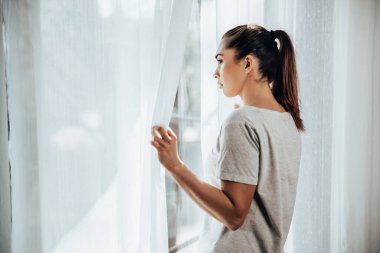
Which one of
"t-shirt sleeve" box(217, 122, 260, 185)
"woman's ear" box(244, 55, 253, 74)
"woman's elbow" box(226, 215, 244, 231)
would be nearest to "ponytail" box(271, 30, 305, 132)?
"woman's ear" box(244, 55, 253, 74)

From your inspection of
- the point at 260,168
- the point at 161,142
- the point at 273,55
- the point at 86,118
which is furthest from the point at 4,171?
the point at 273,55

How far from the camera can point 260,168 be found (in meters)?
0.79

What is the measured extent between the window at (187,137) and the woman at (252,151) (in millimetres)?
202

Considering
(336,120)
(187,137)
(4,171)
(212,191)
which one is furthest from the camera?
(336,120)

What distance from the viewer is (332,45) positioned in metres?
1.62

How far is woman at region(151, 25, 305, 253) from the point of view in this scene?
75 centimetres

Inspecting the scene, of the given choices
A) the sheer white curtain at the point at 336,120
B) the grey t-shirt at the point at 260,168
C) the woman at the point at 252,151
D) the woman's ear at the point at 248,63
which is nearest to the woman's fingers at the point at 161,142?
the woman at the point at 252,151

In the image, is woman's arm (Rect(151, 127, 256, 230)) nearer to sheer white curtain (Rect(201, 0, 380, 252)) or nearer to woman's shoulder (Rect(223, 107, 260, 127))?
woman's shoulder (Rect(223, 107, 260, 127))

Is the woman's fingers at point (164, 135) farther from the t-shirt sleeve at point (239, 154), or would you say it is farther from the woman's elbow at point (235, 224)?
the woman's elbow at point (235, 224)

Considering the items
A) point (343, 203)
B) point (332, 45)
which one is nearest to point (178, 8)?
point (332, 45)

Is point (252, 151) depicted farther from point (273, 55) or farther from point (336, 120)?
point (336, 120)

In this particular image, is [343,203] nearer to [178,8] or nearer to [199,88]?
[199,88]

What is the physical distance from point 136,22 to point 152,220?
1.69 feet

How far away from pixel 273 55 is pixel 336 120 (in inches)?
35.5
